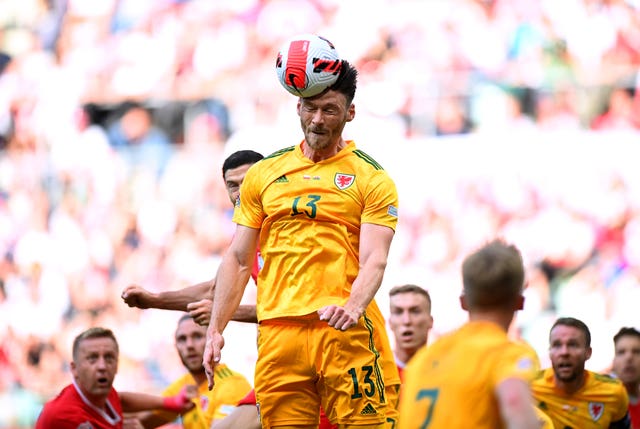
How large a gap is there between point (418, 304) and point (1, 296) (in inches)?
383

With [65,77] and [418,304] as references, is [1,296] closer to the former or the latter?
[65,77]

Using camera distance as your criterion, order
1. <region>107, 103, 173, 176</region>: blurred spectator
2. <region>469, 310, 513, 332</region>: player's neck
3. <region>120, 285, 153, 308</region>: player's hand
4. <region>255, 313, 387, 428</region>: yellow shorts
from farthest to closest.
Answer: <region>107, 103, 173, 176</region>: blurred spectator, <region>120, 285, 153, 308</region>: player's hand, <region>255, 313, 387, 428</region>: yellow shorts, <region>469, 310, 513, 332</region>: player's neck

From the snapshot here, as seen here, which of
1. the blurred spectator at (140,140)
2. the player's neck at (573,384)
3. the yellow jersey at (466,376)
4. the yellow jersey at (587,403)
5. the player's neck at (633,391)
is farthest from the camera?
the blurred spectator at (140,140)

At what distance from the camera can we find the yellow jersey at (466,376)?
401cm

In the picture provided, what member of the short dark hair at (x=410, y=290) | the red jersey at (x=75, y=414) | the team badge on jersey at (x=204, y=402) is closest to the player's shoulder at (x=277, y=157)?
the short dark hair at (x=410, y=290)

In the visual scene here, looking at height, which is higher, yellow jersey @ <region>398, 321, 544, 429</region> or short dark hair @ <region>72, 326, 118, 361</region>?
short dark hair @ <region>72, 326, 118, 361</region>

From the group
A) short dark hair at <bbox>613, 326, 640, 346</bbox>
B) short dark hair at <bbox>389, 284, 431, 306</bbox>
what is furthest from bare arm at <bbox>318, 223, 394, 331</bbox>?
short dark hair at <bbox>613, 326, 640, 346</bbox>

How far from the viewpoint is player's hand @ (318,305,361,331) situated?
524 centimetres

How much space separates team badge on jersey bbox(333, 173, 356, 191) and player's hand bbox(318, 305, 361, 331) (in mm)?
711

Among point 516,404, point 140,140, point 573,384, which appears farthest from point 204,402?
point 140,140

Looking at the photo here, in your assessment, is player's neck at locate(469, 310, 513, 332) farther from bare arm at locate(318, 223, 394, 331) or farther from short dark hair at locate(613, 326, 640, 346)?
short dark hair at locate(613, 326, 640, 346)

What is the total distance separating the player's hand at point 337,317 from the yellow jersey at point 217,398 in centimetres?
392

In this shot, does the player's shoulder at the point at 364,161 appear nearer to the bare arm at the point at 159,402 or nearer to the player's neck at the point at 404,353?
the player's neck at the point at 404,353

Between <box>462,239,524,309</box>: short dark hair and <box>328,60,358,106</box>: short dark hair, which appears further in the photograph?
<box>328,60,358,106</box>: short dark hair
